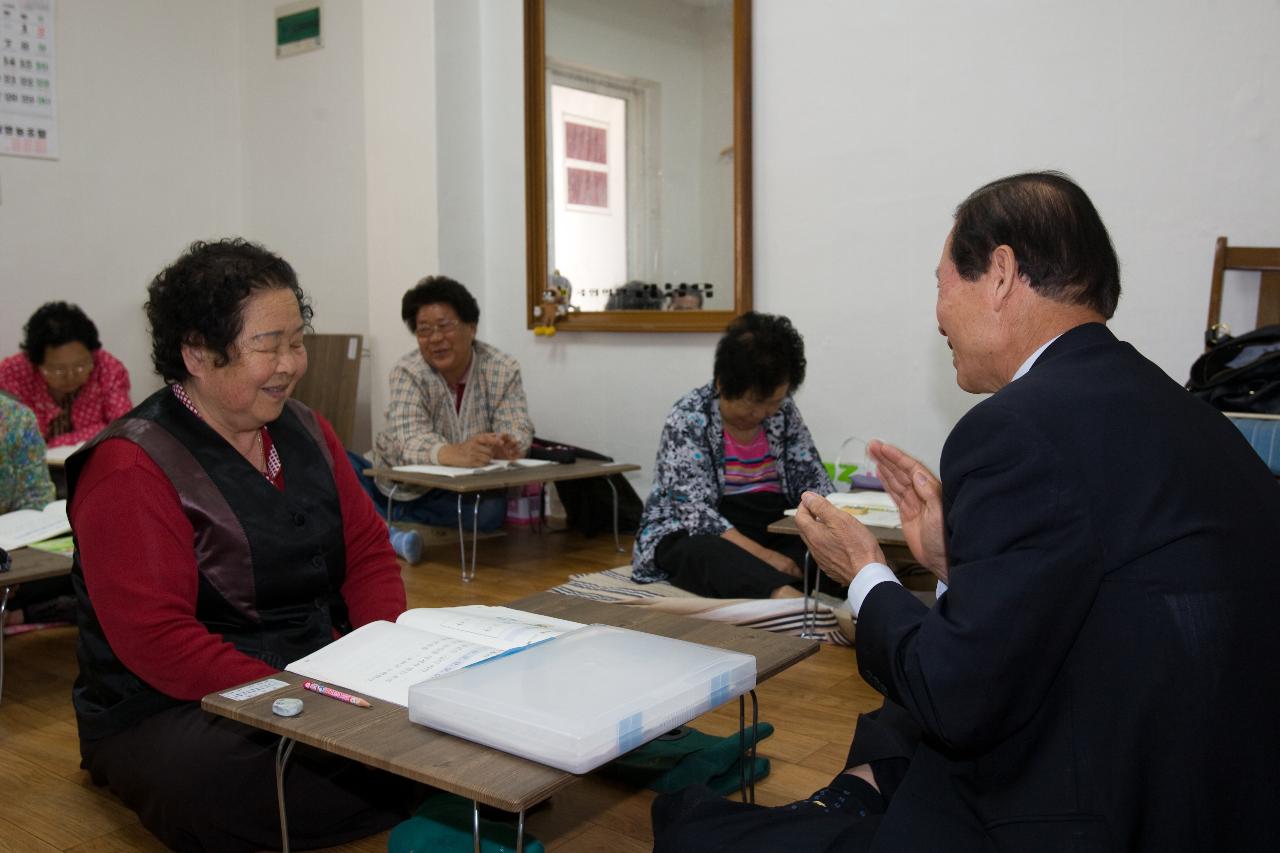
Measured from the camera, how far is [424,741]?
134 centimetres

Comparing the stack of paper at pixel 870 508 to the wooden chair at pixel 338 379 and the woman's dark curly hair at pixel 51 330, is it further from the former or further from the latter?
the woman's dark curly hair at pixel 51 330

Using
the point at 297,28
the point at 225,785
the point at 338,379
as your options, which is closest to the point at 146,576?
the point at 225,785

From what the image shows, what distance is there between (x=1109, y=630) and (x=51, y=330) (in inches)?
188

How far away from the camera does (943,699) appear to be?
1.15 meters

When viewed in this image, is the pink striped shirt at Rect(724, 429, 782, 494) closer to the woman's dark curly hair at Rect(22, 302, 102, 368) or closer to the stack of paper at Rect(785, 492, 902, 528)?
the stack of paper at Rect(785, 492, 902, 528)

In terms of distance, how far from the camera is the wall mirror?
15.8 feet

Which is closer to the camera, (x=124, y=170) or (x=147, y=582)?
(x=147, y=582)

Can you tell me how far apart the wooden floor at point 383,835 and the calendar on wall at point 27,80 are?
10.9 ft

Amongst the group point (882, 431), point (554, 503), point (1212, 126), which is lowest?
point (554, 503)

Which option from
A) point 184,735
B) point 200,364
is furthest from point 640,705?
point 200,364

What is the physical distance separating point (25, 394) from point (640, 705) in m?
4.45

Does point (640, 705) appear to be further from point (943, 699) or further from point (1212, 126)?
point (1212, 126)

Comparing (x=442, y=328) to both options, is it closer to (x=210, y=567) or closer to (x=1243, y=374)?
(x=210, y=567)

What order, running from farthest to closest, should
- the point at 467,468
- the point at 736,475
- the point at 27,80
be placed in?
1. the point at 27,80
2. the point at 467,468
3. the point at 736,475
